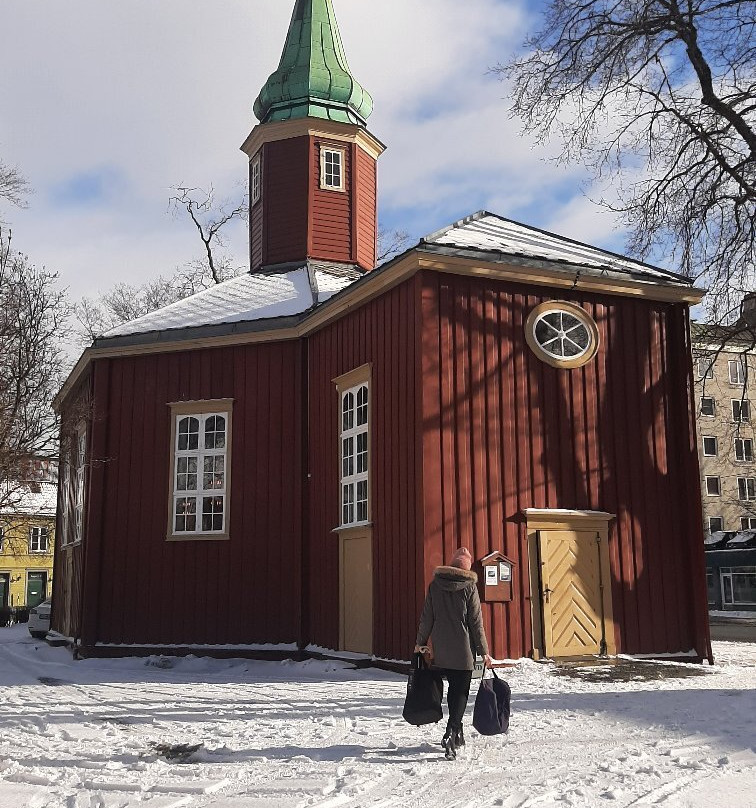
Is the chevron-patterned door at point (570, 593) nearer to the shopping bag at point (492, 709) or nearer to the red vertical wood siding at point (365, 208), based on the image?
the shopping bag at point (492, 709)

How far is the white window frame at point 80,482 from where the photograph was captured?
665 inches

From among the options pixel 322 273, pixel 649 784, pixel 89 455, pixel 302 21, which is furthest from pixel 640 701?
pixel 302 21

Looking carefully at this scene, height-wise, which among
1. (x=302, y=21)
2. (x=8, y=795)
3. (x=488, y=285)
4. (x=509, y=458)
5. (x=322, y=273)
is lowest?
(x=8, y=795)

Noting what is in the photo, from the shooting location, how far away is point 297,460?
49.3ft

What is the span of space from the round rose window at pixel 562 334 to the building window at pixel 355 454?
249cm

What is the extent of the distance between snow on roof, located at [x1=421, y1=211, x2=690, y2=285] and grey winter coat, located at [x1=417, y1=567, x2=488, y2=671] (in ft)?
20.2

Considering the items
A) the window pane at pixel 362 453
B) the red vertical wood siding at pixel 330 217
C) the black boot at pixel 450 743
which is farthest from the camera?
the red vertical wood siding at pixel 330 217

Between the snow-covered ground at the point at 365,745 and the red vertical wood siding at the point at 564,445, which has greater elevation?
the red vertical wood siding at the point at 564,445

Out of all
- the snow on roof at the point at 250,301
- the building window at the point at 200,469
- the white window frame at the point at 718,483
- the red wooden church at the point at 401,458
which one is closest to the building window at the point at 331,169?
the snow on roof at the point at 250,301

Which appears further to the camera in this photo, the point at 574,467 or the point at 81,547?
the point at 81,547

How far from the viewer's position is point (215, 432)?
51.2 ft

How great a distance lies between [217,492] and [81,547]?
3.00 meters

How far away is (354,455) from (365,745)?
6.65 metres

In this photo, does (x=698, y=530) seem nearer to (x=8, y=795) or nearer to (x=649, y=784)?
(x=649, y=784)
